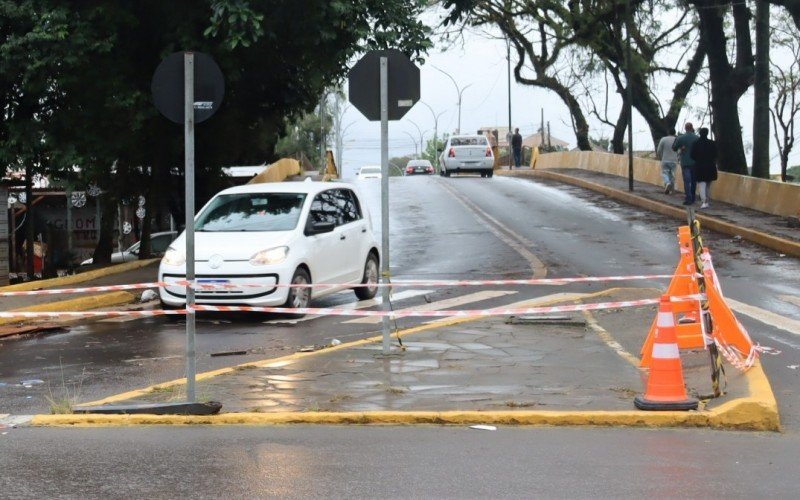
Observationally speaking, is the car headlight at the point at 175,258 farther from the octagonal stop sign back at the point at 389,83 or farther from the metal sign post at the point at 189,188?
the metal sign post at the point at 189,188

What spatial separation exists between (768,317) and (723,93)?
834 inches

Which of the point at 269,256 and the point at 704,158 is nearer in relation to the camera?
the point at 269,256

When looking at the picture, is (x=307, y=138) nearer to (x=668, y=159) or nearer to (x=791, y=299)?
(x=668, y=159)

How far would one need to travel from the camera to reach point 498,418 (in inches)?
290

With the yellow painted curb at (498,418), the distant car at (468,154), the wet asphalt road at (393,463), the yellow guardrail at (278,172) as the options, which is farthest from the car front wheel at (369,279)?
the distant car at (468,154)

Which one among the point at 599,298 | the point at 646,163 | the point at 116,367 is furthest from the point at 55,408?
the point at 646,163

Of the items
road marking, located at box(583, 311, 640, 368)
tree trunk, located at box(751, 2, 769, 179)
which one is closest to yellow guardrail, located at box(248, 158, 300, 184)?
tree trunk, located at box(751, 2, 769, 179)

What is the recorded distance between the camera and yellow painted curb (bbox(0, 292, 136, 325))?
13.7 m

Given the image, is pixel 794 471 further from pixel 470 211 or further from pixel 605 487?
pixel 470 211

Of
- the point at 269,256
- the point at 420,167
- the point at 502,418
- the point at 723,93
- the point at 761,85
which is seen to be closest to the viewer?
the point at 502,418

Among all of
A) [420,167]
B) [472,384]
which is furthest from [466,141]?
[472,384]

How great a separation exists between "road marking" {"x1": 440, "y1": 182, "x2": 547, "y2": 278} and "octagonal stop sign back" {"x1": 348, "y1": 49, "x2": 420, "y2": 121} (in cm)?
799

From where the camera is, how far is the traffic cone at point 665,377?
7.48m

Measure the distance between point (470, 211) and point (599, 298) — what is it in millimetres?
16730
